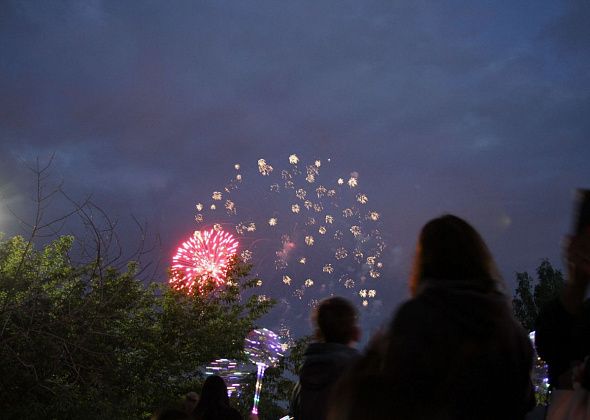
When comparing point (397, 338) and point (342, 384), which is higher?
point (397, 338)

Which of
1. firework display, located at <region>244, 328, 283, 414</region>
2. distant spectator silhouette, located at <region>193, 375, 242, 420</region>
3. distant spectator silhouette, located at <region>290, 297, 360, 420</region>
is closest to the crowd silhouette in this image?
distant spectator silhouette, located at <region>290, 297, 360, 420</region>

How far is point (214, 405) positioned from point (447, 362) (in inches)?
143

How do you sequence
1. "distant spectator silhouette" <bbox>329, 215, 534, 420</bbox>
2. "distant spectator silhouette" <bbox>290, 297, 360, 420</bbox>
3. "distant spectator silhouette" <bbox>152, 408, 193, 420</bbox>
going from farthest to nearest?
"distant spectator silhouette" <bbox>152, 408, 193, 420</bbox>
"distant spectator silhouette" <bbox>290, 297, 360, 420</bbox>
"distant spectator silhouette" <bbox>329, 215, 534, 420</bbox>

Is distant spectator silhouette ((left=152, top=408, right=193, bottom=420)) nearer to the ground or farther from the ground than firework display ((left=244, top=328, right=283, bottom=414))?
nearer to the ground

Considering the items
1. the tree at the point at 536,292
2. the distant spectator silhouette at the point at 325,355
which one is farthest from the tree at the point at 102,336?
the tree at the point at 536,292

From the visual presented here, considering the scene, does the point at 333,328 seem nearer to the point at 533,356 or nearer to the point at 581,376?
the point at 533,356

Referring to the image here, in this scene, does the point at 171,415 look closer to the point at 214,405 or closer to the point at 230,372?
the point at 214,405

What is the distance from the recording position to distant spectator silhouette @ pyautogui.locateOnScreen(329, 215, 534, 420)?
1811 millimetres

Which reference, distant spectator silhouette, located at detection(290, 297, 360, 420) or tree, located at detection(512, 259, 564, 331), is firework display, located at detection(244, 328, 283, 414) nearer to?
distant spectator silhouette, located at detection(290, 297, 360, 420)

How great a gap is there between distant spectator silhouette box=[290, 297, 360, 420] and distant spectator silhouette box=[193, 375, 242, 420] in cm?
150

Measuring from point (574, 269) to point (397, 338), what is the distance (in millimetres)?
877

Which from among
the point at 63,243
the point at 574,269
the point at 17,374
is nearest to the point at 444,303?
the point at 574,269

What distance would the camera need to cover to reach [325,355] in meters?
3.44

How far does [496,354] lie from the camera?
196cm
